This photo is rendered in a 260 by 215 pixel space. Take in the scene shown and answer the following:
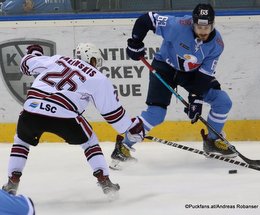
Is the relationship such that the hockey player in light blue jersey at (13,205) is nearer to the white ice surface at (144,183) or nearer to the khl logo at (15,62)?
the white ice surface at (144,183)

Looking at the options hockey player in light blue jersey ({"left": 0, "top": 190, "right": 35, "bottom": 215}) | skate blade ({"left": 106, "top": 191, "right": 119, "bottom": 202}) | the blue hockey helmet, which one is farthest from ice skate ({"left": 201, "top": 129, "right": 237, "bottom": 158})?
hockey player in light blue jersey ({"left": 0, "top": 190, "right": 35, "bottom": 215})

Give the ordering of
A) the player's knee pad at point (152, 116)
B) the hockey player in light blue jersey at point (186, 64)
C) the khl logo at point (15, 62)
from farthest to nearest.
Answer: the khl logo at point (15, 62) < the player's knee pad at point (152, 116) < the hockey player in light blue jersey at point (186, 64)

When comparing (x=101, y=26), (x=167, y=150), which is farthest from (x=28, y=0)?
(x=167, y=150)

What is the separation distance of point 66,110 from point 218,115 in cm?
120

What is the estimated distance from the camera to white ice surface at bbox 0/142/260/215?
2834 mm

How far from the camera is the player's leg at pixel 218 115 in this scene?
3.70m

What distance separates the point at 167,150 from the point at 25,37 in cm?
128

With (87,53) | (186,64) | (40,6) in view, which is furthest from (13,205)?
(40,6)

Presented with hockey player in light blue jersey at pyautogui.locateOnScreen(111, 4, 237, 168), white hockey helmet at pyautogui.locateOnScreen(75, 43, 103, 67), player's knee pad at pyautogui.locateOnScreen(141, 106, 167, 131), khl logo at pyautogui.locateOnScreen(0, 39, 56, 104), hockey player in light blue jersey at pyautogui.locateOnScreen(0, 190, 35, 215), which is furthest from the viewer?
khl logo at pyautogui.locateOnScreen(0, 39, 56, 104)

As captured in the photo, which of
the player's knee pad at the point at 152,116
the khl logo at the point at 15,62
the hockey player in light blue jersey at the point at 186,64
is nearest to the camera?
the hockey player in light blue jersey at the point at 186,64

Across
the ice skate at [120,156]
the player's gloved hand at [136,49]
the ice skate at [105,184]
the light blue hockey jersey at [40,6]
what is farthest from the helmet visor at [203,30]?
the light blue hockey jersey at [40,6]

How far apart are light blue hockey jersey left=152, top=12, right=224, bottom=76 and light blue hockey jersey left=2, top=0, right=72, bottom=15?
0.99 m

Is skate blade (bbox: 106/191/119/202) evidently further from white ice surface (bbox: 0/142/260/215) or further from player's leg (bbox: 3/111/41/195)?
player's leg (bbox: 3/111/41/195)

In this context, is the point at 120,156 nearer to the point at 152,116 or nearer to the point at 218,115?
the point at 152,116
